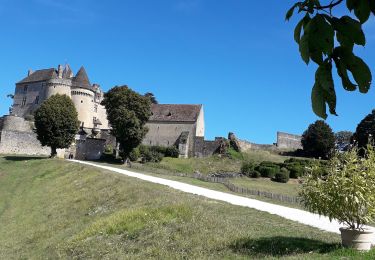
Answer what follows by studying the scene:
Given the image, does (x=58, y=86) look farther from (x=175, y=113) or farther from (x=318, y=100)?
(x=318, y=100)

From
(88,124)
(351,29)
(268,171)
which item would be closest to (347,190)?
(351,29)

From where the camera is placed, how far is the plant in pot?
909cm

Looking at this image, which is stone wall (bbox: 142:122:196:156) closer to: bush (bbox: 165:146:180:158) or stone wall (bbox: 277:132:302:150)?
bush (bbox: 165:146:180:158)

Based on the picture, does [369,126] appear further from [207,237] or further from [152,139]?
[207,237]

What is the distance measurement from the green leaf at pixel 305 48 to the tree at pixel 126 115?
47.1 meters

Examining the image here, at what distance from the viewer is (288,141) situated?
75.9 meters

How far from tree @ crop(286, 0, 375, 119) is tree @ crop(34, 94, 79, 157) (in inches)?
1902

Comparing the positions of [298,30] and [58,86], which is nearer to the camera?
[298,30]

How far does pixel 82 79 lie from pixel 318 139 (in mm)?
36859

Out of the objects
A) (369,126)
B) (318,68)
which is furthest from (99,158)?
(318,68)

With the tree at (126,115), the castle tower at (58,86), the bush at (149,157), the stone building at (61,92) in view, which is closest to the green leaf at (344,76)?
the tree at (126,115)

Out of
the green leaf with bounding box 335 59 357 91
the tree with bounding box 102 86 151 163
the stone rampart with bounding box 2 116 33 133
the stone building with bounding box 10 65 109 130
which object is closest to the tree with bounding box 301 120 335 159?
the tree with bounding box 102 86 151 163

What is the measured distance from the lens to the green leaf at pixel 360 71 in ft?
5.94

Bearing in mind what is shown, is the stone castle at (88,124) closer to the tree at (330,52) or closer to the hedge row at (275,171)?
the hedge row at (275,171)
